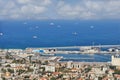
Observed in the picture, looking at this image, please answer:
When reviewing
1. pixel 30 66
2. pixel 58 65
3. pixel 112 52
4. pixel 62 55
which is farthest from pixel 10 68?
pixel 112 52

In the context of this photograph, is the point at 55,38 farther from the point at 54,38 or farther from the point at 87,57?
the point at 87,57

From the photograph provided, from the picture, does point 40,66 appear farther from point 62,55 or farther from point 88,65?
point 62,55

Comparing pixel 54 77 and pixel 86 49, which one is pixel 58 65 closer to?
pixel 54 77

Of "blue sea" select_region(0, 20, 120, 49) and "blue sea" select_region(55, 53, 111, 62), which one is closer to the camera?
"blue sea" select_region(55, 53, 111, 62)

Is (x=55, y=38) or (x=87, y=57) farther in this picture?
(x=55, y=38)

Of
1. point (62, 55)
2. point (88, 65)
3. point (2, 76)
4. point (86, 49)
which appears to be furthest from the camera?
point (86, 49)

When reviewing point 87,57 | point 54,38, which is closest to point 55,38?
point 54,38

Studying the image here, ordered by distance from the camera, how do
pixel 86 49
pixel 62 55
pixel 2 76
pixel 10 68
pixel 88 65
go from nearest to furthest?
pixel 2 76 → pixel 10 68 → pixel 88 65 → pixel 62 55 → pixel 86 49

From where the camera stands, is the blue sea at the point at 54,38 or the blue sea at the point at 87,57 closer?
the blue sea at the point at 87,57

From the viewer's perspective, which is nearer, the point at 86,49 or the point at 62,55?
the point at 62,55

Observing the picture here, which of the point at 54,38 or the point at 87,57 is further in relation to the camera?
the point at 54,38

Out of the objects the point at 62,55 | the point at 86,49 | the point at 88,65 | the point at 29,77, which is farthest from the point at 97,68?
the point at 86,49
